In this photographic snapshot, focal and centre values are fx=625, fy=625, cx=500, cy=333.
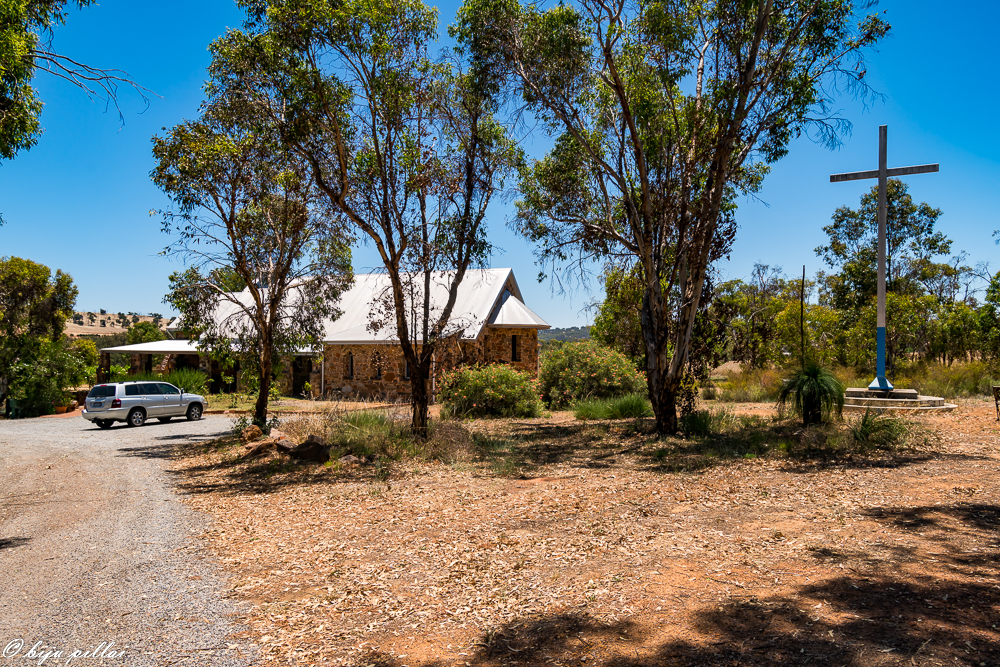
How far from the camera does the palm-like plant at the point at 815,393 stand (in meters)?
11.9

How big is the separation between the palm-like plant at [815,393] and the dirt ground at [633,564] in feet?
7.00

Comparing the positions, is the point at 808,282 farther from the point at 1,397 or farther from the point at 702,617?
the point at 1,397

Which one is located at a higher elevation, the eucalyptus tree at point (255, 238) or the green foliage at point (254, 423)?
the eucalyptus tree at point (255, 238)

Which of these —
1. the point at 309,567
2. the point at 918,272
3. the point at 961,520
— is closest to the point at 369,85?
the point at 309,567

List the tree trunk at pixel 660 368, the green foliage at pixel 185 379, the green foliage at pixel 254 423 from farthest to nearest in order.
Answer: the green foliage at pixel 185 379
the green foliage at pixel 254 423
the tree trunk at pixel 660 368

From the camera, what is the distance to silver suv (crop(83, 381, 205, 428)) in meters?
20.1

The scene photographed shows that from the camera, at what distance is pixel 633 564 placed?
561 cm

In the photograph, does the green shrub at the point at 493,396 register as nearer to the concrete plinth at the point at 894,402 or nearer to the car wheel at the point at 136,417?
the concrete plinth at the point at 894,402

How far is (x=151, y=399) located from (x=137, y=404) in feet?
1.79

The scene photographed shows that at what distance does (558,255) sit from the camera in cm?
1516

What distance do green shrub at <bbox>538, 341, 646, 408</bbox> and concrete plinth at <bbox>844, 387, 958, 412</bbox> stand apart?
21.8 ft

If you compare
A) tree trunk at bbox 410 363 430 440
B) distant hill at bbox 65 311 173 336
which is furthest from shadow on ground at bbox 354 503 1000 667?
distant hill at bbox 65 311 173 336

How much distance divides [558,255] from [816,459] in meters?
7.43

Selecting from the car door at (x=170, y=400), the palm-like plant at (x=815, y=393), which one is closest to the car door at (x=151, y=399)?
the car door at (x=170, y=400)
